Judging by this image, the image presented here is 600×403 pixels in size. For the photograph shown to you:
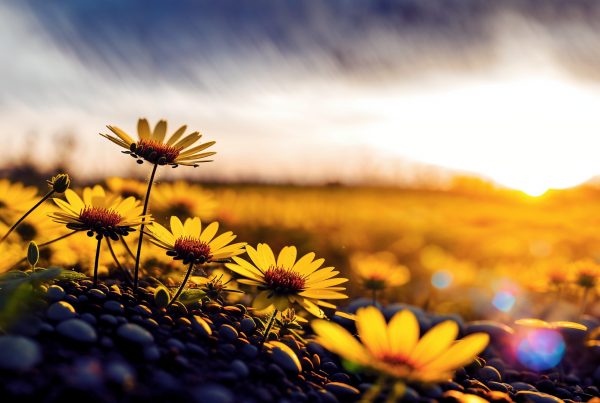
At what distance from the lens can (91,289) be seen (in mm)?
1897

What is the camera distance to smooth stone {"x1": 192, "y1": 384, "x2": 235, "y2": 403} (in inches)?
53.4

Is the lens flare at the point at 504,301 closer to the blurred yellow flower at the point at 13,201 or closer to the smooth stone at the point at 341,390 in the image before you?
the smooth stone at the point at 341,390

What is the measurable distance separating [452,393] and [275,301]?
22.7 inches

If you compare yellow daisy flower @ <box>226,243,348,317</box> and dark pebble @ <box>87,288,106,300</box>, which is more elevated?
yellow daisy flower @ <box>226,243,348,317</box>

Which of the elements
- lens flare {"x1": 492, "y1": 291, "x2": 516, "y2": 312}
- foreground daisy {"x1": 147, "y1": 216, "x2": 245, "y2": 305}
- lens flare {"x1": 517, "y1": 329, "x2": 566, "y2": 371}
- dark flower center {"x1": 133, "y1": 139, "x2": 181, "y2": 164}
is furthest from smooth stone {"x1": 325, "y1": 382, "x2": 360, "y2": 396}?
lens flare {"x1": 492, "y1": 291, "x2": 516, "y2": 312}

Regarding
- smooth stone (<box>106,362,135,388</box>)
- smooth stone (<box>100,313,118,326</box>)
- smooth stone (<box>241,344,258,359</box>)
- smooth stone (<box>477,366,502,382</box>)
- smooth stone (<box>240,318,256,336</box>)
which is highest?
smooth stone (<box>477,366,502,382</box>)

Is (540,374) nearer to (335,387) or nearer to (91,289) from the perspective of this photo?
(335,387)

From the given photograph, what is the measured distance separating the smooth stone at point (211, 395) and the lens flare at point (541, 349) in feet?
6.56

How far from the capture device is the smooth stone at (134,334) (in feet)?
5.09

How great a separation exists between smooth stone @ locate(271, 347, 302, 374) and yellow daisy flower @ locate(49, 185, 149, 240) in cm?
55

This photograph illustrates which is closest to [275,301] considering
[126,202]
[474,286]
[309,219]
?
[126,202]

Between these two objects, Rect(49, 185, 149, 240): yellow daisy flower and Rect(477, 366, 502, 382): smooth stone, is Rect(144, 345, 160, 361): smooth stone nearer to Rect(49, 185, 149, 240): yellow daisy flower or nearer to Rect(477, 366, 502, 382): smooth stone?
Rect(49, 185, 149, 240): yellow daisy flower

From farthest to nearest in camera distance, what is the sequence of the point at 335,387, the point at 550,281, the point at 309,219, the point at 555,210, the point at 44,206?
the point at 555,210, the point at 309,219, the point at 550,281, the point at 44,206, the point at 335,387

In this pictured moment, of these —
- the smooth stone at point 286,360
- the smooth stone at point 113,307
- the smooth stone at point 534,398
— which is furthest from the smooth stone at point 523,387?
the smooth stone at point 113,307
